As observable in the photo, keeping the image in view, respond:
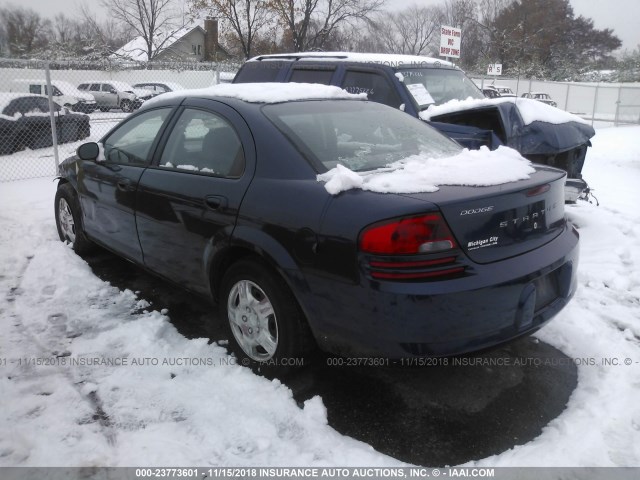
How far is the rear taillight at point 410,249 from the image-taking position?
237 centimetres

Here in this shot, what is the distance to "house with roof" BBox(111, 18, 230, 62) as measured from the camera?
40031mm

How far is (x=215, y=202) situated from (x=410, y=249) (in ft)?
4.28

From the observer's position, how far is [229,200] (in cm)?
306

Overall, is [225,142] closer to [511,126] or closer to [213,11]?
[511,126]

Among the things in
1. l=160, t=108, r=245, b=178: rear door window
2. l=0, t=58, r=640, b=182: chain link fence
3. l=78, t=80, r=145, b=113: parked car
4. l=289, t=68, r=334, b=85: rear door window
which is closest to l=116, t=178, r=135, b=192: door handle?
l=160, t=108, r=245, b=178: rear door window

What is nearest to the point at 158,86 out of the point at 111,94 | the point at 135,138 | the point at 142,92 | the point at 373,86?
the point at 142,92

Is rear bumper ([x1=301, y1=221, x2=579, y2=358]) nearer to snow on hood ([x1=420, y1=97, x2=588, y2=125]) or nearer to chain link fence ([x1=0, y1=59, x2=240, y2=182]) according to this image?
snow on hood ([x1=420, y1=97, x2=588, y2=125])

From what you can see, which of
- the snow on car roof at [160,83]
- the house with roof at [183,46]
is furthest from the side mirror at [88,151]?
the house with roof at [183,46]

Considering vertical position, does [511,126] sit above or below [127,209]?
above

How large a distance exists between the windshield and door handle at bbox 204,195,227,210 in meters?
3.65

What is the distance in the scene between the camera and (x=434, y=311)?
7.73 feet

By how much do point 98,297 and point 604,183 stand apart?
8.21 metres

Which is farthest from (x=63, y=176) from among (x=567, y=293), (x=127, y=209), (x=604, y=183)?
(x=604, y=183)

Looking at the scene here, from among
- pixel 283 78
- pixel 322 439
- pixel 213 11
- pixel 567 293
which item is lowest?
pixel 322 439
